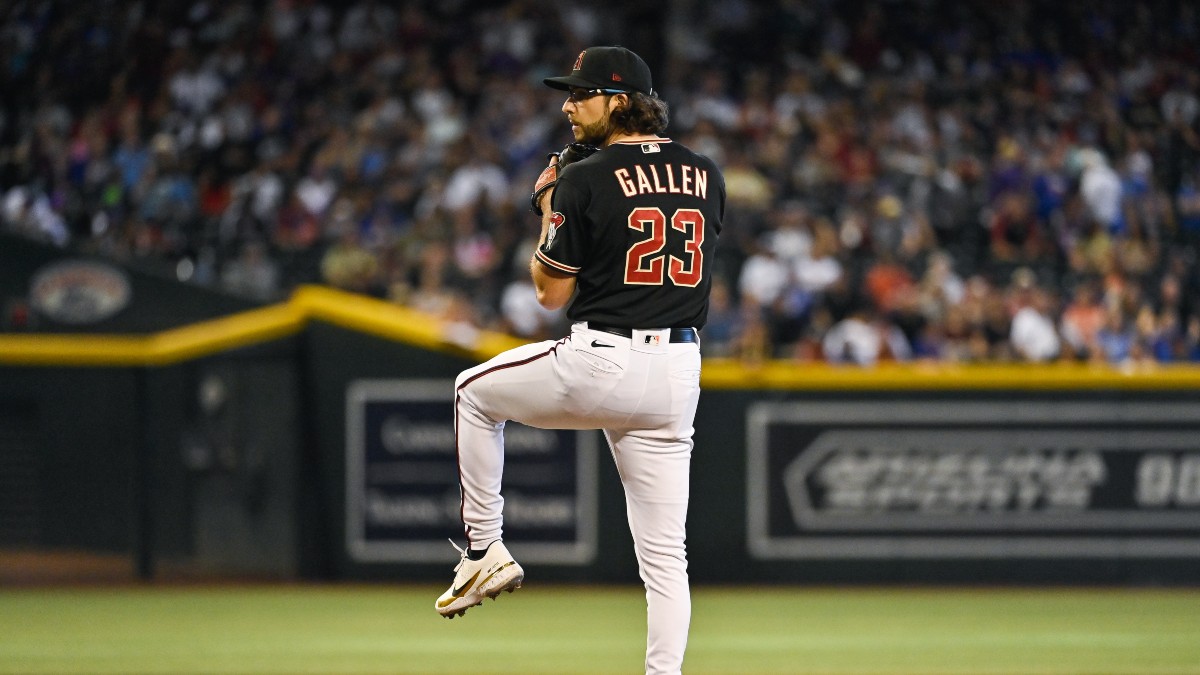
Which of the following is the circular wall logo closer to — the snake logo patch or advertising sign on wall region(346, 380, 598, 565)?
advertising sign on wall region(346, 380, 598, 565)

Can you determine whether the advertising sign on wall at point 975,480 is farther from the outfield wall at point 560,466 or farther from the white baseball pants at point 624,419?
the white baseball pants at point 624,419

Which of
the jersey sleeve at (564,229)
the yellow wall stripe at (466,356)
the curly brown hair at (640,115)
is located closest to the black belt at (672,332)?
the jersey sleeve at (564,229)

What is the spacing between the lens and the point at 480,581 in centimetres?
508

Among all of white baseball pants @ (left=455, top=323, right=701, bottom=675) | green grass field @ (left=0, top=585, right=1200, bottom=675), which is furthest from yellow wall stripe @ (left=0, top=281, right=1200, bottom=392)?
white baseball pants @ (left=455, top=323, right=701, bottom=675)

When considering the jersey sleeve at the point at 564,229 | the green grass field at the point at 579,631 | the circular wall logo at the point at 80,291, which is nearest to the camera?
the jersey sleeve at the point at 564,229

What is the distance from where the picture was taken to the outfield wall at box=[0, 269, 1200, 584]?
34.8 ft

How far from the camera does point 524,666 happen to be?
7.21 m

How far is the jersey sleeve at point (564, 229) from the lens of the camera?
16.3 ft

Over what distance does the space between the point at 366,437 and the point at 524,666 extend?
154 inches

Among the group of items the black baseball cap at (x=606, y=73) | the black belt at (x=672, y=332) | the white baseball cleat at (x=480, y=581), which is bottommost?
the white baseball cleat at (x=480, y=581)

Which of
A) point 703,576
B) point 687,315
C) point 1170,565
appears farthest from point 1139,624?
point 687,315

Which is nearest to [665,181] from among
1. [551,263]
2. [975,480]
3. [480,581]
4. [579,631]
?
[551,263]

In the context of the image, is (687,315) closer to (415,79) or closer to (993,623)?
(993,623)

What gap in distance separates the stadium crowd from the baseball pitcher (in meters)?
→ 5.83
